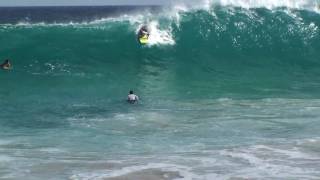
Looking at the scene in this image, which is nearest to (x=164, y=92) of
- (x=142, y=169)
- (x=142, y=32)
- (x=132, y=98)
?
(x=132, y=98)

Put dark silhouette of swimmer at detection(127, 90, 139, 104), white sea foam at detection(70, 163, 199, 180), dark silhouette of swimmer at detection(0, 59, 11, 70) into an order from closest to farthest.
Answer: white sea foam at detection(70, 163, 199, 180)
dark silhouette of swimmer at detection(127, 90, 139, 104)
dark silhouette of swimmer at detection(0, 59, 11, 70)

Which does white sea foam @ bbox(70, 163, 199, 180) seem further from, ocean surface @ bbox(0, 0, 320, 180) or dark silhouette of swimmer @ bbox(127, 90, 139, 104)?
dark silhouette of swimmer @ bbox(127, 90, 139, 104)

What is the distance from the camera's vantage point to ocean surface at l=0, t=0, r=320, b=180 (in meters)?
15.0

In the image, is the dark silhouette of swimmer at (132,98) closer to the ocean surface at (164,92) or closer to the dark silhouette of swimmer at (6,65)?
the ocean surface at (164,92)

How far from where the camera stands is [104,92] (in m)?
23.6

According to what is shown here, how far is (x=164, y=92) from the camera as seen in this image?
23812 millimetres

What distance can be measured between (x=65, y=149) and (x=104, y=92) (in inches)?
297

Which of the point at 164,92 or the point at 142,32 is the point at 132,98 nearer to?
the point at 164,92

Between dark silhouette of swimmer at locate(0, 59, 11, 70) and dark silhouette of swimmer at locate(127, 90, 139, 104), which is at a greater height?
dark silhouette of swimmer at locate(0, 59, 11, 70)

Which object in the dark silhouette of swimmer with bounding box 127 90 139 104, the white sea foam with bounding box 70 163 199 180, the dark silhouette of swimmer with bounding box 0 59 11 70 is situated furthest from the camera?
the dark silhouette of swimmer with bounding box 0 59 11 70

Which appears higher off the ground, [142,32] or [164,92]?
[142,32]

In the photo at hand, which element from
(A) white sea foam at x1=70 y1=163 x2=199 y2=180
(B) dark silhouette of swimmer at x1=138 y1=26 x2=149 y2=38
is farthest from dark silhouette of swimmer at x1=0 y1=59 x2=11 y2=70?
(A) white sea foam at x1=70 y1=163 x2=199 y2=180

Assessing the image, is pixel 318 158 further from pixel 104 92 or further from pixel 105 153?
pixel 104 92

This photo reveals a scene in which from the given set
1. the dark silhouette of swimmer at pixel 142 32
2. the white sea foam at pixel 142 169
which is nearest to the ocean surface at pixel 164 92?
the white sea foam at pixel 142 169
